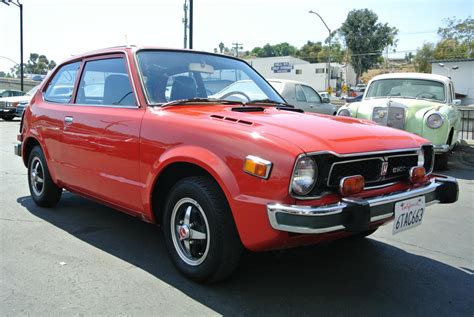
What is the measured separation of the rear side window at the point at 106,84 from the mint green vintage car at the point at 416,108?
18.4 ft

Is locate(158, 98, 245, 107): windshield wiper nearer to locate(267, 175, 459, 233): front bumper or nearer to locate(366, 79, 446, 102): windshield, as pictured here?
locate(267, 175, 459, 233): front bumper

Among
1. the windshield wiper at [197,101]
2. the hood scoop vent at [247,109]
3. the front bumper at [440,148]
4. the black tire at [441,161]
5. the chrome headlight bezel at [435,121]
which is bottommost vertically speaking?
the black tire at [441,161]

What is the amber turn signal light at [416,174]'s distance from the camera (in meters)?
3.20

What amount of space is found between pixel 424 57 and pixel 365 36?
35.9ft

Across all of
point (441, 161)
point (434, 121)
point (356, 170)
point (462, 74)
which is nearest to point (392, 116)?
point (434, 121)

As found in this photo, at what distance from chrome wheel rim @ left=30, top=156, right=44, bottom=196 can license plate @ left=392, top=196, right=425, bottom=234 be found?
12.6ft

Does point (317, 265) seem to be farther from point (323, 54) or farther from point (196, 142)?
point (323, 54)

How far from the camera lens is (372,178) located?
2998 millimetres

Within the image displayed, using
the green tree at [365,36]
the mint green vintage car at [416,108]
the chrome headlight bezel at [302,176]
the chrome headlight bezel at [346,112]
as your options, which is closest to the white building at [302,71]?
the green tree at [365,36]

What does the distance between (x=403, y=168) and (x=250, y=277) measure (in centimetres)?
139

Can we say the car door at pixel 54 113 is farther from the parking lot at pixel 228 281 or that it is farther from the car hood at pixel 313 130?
the car hood at pixel 313 130

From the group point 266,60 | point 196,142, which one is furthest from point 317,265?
point 266,60

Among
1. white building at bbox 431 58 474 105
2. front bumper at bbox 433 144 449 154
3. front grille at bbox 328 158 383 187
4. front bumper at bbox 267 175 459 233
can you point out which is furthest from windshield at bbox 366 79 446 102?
white building at bbox 431 58 474 105

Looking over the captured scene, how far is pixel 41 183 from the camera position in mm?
5043
